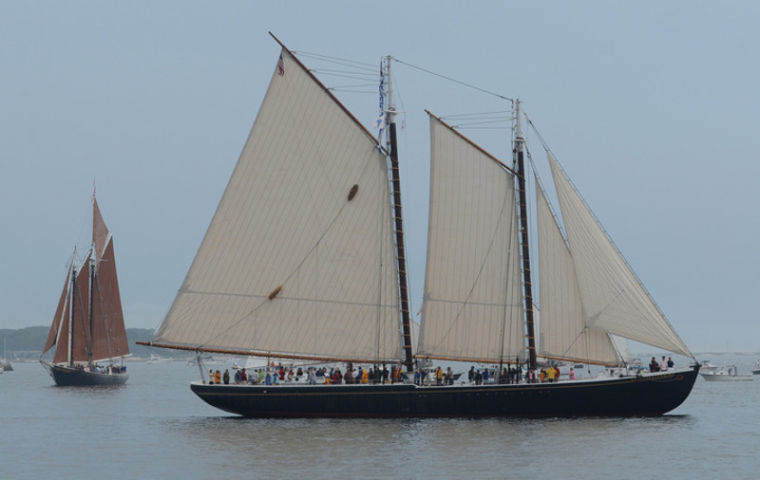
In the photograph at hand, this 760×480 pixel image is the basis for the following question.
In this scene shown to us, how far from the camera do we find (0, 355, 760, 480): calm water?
45.6m

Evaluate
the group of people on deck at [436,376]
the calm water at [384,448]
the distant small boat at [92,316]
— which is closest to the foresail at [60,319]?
the distant small boat at [92,316]

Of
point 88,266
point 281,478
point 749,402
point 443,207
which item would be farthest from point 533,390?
point 88,266

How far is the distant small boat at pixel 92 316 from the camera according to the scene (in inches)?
5025

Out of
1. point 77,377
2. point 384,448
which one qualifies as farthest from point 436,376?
point 77,377

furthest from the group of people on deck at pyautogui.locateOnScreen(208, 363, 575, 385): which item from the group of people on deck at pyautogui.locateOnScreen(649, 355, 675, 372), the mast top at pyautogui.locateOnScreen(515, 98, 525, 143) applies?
the mast top at pyautogui.locateOnScreen(515, 98, 525, 143)

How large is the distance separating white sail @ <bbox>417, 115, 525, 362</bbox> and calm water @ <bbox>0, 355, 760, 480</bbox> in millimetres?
4607

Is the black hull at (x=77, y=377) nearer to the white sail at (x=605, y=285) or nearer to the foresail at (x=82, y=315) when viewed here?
the foresail at (x=82, y=315)

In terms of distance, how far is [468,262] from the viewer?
208ft

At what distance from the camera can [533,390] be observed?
6125 centimetres

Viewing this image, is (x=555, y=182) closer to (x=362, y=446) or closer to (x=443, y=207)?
(x=443, y=207)

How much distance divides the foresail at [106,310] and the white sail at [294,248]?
68379mm

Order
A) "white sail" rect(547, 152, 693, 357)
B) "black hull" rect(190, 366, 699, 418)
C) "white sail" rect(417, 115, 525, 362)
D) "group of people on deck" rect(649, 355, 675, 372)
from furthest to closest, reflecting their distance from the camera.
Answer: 1. "white sail" rect(417, 115, 525, 362)
2. "group of people on deck" rect(649, 355, 675, 372)
3. "black hull" rect(190, 366, 699, 418)
4. "white sail" rect(547, 152, 693, 357)

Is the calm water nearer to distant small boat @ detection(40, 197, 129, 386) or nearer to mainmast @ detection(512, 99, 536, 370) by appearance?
mainmast @ detection(512, 99, 536, 370)

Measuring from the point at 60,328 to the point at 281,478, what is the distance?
91755 millimetres
